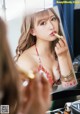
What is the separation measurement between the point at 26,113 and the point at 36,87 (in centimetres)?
15

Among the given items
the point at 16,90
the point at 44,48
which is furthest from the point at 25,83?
the point at 44,48

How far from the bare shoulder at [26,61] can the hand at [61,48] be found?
162mm

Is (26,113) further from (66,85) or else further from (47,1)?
(47,1)

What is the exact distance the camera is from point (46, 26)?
1511mm

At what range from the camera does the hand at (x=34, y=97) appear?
142 centimetres

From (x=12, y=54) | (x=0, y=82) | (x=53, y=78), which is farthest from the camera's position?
(x=53, y=78)

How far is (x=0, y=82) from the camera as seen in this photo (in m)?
1.34

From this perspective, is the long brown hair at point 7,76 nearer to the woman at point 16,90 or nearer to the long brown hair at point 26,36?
the woman at point 16,90

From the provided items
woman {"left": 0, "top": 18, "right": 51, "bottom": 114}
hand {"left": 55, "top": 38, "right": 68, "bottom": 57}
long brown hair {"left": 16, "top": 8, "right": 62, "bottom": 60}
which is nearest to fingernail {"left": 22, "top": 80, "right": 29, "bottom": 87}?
woman {"left": 0, "top": 18, "right": 51, "bottom": 114}

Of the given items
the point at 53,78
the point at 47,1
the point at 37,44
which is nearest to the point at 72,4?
the point at 47,1

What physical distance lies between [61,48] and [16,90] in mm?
379

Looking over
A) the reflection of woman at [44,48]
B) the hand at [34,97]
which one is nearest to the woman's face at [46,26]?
the reflection of woman at [44,48]

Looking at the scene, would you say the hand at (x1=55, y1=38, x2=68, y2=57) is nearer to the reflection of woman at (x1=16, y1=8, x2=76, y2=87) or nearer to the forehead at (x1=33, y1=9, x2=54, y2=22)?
the reflection of woman at (x1=16, y1=8, x2=76, y2=87)

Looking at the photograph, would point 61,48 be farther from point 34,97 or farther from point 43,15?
point 34,97
